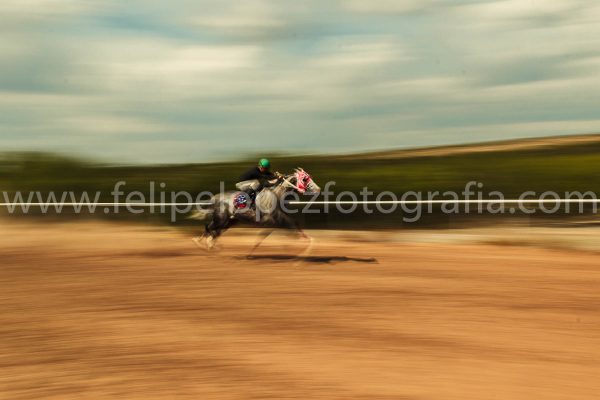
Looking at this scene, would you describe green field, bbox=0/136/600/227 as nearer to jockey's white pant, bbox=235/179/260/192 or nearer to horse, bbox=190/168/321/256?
→ horse, bbox=190/168/321/256

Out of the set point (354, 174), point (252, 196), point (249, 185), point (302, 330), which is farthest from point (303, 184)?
point (354, 174)

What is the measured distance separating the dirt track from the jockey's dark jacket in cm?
164

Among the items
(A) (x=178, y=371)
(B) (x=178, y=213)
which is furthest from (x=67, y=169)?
(A) (x=178, y=371)

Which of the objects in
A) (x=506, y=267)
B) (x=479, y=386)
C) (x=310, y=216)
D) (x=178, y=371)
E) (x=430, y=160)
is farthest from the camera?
(x=430, y=160)

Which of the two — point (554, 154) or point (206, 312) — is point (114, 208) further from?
point (554, 154)

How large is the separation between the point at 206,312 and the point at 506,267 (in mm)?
6655

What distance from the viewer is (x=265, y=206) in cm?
1431

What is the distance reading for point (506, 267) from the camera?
13.3 m

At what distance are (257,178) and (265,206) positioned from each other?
2.05ft

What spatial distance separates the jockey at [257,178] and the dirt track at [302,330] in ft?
4.78

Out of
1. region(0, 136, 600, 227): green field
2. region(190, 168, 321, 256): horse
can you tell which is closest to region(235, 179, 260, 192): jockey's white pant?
region(190, 168, 321, 256): horse

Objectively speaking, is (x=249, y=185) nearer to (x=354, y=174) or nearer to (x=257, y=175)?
(x=257, y=175)

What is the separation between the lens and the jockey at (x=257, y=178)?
45.5ft

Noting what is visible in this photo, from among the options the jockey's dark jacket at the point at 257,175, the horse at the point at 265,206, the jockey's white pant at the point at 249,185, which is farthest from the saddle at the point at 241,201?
the jockey's dark jacket at the point at 257,175
